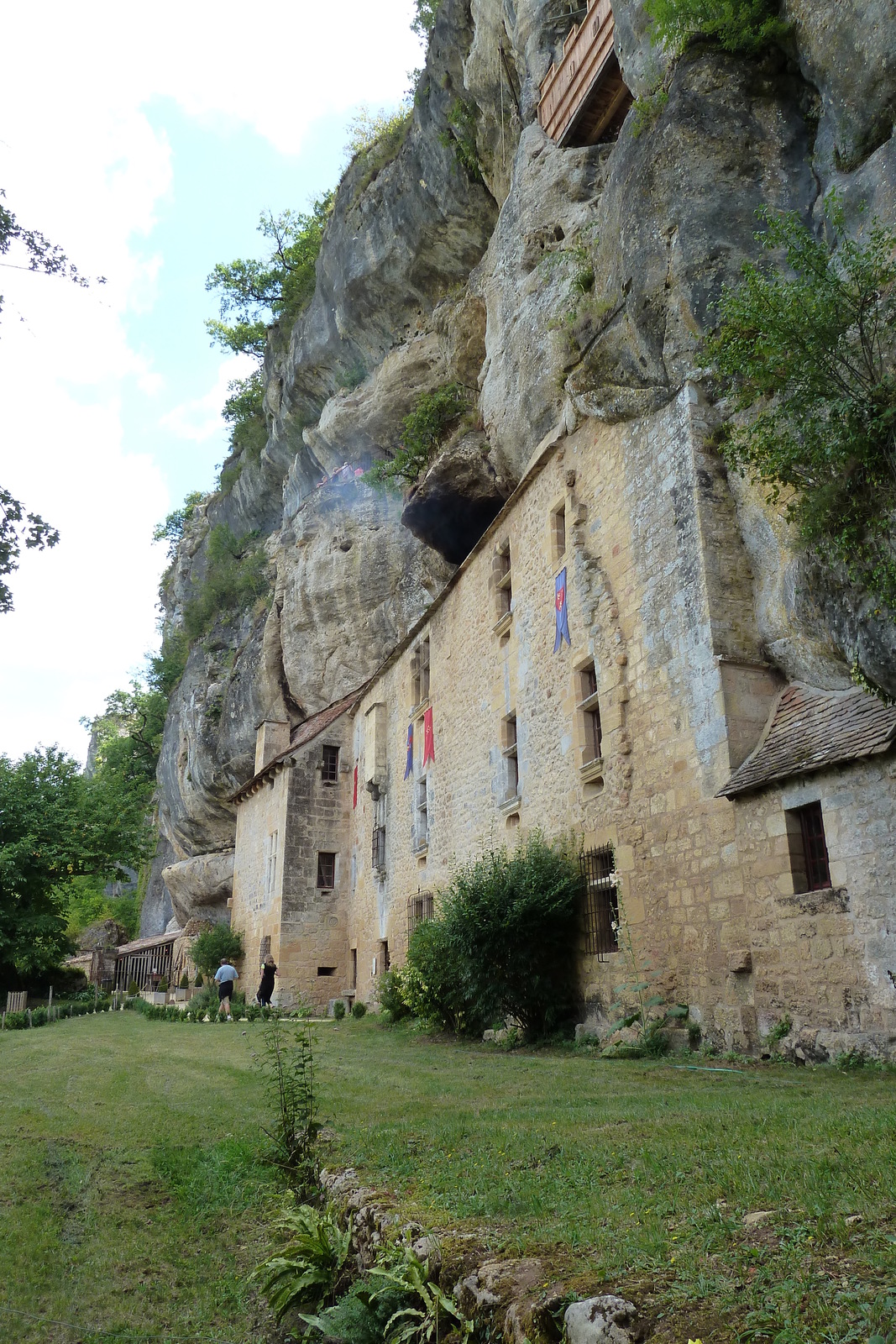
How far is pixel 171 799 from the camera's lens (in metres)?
37.1

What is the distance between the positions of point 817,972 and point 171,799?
32622 mm

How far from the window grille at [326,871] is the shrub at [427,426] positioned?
37.1ft

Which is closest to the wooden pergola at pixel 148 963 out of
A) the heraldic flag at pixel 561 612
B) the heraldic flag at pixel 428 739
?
the heraldic flag at pixel 428 739

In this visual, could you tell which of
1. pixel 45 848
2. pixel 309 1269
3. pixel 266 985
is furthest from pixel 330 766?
pixel 309 1269

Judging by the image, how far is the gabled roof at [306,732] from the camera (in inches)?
1045

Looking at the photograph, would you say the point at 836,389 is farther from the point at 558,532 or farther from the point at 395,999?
the point at 395,999

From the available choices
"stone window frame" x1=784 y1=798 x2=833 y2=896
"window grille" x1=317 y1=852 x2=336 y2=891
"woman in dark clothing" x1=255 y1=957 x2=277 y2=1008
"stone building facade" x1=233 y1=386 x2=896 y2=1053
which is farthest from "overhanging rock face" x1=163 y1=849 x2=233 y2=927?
"stone window frame" x1=784 y1=798 x2=833 y2=896

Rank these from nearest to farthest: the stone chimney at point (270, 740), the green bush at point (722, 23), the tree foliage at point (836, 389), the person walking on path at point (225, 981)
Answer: the tree foliage at point (836, 389) < the green bush at point (722, 23) < the person walking on path at point (225, 981) < the stone chimney at point (270, 740)

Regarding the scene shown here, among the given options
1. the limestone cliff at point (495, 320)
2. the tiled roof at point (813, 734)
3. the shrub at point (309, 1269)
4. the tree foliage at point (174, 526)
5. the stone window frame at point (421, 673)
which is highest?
the tree foliage at point (174, 526)

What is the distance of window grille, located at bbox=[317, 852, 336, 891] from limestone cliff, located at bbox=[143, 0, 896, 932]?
18.6 feet

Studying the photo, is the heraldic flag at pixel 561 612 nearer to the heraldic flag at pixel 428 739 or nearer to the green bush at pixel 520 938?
the green bush at pixel 520 938

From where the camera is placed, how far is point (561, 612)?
14.0m

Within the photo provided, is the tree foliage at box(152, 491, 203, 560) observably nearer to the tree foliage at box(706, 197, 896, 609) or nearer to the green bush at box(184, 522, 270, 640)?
the green bush at box(184, 522, 270, 640)

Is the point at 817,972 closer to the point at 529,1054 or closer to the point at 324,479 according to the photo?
the point at 529,1054
